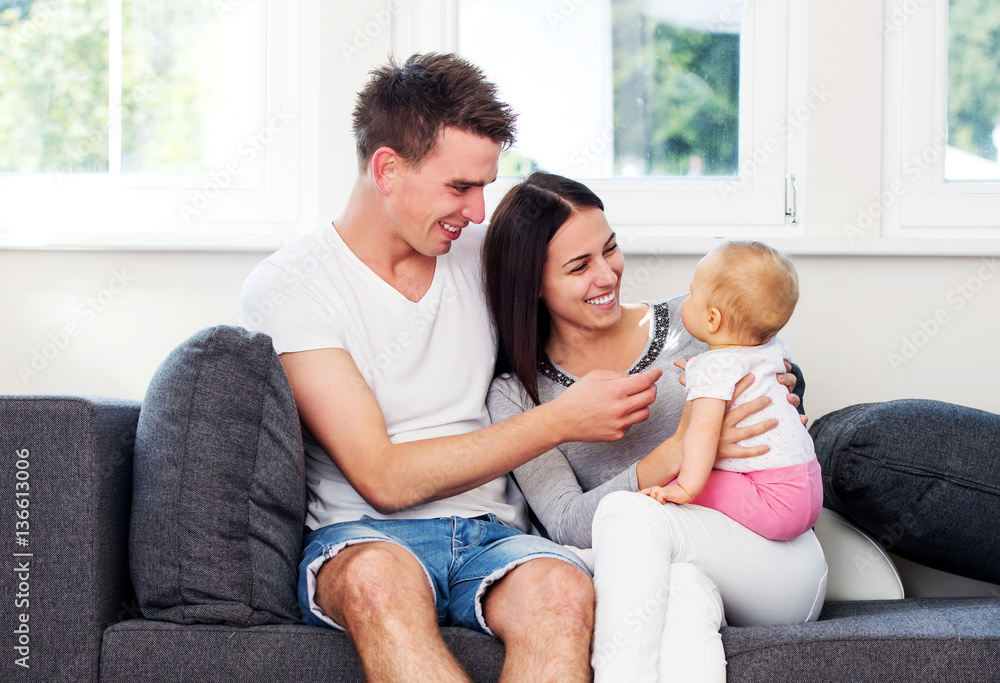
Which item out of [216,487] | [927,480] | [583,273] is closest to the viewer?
[216,487]

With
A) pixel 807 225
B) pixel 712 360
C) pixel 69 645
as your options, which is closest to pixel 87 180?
pixel 69 645

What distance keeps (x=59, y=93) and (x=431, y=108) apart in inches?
47.8

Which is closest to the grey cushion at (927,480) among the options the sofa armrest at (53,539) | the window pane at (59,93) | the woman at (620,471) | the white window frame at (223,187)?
the woman at (620,471)

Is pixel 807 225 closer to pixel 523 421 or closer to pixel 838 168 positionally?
pixel 838 168

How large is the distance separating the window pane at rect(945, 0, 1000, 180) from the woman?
3.45ft

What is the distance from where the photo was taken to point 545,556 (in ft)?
4.20

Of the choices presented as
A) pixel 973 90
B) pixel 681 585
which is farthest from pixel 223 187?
pixel 973 90

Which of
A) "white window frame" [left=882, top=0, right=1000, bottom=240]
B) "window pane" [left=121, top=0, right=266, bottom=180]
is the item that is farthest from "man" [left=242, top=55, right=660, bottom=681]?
"white window frame" [left=882, top=0, right=1000, bottom=240]

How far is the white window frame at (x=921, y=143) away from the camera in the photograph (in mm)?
2094

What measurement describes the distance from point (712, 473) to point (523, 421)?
1.06 feet

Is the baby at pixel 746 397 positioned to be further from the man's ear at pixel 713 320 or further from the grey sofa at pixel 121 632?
the grey sofa at pixel 121 632

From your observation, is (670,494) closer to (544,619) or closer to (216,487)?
(544,619)

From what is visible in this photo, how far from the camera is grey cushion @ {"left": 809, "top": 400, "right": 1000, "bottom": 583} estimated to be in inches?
58.0

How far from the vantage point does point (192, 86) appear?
2154mm
